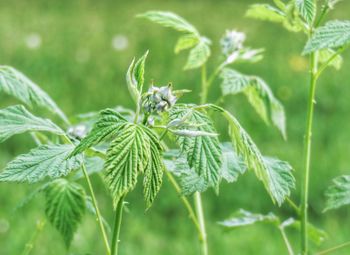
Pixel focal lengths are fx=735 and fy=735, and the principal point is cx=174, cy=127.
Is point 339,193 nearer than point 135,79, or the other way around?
point 135,79

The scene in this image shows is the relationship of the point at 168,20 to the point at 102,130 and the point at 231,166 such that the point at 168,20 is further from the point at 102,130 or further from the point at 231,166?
the point at 102,130

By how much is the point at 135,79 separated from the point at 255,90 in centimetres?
60

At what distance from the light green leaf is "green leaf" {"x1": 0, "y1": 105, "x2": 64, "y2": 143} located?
20 centimetres

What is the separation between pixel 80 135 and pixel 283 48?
5409mm

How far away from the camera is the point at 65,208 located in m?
1.37

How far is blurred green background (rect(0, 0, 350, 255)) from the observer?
353cm

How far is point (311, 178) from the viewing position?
4086 millimetres

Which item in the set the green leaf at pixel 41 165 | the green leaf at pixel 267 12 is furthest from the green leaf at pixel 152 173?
the green leaf at pixel 267 12

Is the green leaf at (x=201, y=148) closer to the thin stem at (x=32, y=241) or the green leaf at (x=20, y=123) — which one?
the green leaf at (x=20, y=123)

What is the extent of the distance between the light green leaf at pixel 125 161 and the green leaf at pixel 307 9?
41 cm

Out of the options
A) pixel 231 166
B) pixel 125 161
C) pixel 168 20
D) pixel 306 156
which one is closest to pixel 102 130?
pixel 125 161

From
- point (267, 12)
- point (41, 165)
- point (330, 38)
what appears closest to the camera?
point (41, 165)

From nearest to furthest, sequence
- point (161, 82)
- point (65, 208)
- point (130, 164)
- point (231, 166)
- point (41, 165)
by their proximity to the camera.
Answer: point (130, 164)
point (41, 165)
point (231, 166)
point (65, 208)
point (161, 82)

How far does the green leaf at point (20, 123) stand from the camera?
1.09 meters
